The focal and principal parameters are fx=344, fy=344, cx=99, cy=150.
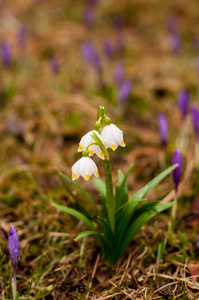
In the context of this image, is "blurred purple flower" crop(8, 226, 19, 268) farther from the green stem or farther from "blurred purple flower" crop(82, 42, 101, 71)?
"blurred purple flower" crop(82, 42, 101, 71)

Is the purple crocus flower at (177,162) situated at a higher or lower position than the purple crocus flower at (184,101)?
lower

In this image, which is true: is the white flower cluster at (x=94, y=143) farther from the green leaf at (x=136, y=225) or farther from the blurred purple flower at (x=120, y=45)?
the blurred purple flower at (x=120, y=45)

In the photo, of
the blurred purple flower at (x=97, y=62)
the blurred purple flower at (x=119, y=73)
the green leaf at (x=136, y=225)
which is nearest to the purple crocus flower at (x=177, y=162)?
the green leaf at (x=136, y=225)

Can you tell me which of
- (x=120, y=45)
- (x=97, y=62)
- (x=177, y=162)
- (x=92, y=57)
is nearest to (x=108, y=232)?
(x=177, y=162)

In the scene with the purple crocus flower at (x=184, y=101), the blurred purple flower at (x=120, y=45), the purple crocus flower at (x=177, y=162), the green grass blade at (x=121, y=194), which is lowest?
the green grass blade at (x=121, y=194)

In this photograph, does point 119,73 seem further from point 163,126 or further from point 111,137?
point 111,137
